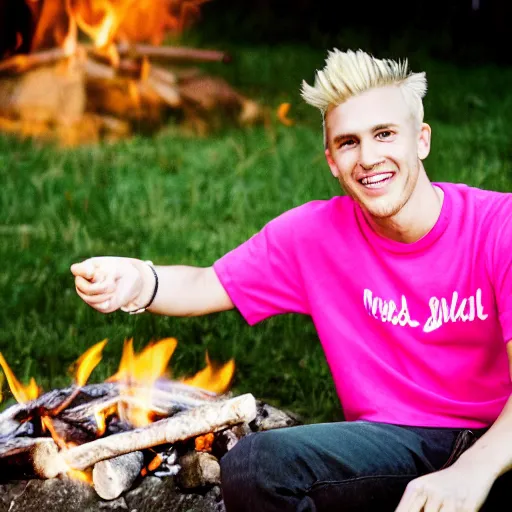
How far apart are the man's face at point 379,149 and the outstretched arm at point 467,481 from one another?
0.71 m

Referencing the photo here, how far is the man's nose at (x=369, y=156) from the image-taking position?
9.30ft

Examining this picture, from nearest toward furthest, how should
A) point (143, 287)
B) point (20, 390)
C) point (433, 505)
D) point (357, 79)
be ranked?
point (433, 505), point (357, 79), point (143, 287), point (20, 390)

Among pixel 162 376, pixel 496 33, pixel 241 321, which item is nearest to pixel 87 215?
pixel 241 321

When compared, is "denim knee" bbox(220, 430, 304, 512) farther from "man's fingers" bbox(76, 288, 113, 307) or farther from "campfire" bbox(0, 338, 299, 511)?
"man's fingers" bbox(76, 288, 113, 307)

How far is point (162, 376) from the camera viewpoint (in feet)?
13.0

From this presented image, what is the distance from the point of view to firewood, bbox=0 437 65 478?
122 inches

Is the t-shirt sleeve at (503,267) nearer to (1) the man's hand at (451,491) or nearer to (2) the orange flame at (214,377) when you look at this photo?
(1) the man's hand at (451,491)

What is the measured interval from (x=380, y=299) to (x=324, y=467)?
56cm

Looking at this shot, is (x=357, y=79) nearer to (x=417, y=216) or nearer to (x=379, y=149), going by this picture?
(x=379, y=149)

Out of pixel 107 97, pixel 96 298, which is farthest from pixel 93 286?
pixel 107 97

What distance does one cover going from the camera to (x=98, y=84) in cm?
873

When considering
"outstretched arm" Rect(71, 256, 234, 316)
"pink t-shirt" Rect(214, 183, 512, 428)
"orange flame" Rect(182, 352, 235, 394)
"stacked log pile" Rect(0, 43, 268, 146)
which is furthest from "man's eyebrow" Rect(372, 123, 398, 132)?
"stacked log pile" Rect(0, 43, 268, 146)

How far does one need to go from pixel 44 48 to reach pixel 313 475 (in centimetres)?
711

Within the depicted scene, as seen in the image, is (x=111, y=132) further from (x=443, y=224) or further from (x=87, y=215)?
(x=443, y=224)
